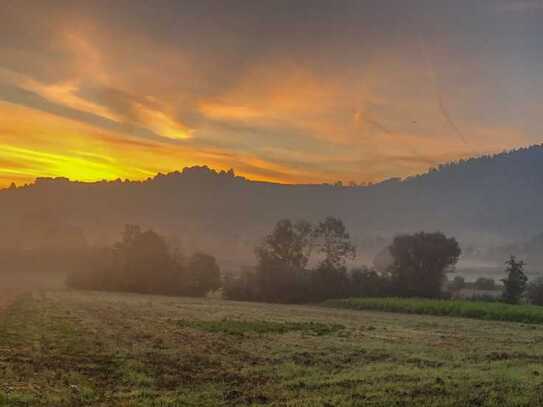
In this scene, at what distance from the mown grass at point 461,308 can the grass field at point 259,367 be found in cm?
2680

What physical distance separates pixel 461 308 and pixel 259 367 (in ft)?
183

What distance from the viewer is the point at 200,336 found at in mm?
38281

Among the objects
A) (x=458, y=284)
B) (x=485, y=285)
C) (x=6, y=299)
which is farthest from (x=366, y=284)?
(x=6, y=299)

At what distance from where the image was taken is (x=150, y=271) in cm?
12788

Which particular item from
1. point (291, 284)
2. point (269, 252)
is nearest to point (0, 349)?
point (291, 284)

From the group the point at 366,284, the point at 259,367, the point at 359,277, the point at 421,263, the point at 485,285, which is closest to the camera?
the point at 259,367

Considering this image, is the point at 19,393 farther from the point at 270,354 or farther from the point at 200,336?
the point at 200,336

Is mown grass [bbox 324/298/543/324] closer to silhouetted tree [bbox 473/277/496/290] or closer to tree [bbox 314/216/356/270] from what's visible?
tree [bbox 314/216/356/270]

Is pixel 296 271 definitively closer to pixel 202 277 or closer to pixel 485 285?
pixel 202 277

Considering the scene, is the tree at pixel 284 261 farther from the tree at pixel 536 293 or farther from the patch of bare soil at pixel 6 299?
the patch of bare soil at pixel 6 299

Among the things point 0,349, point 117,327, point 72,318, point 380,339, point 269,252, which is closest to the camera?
point 0,349

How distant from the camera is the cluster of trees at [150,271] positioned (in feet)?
415

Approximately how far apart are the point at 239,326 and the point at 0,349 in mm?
20182

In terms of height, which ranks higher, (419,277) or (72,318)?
(419,277)
